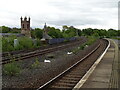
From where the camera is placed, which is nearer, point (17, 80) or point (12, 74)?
point (17, 80)

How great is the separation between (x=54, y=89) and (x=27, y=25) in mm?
79640

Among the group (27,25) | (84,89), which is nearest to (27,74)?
(84,89)

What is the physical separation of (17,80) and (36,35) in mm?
61387

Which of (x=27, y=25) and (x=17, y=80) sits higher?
(x=27, y=25)

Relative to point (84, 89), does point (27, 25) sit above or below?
above

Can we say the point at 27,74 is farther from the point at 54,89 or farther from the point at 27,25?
the point at 27,25

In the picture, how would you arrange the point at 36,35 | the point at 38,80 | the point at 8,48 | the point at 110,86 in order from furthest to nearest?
the point at 36,35
the point at 8,48
the point at 38,80
the point at 110,86

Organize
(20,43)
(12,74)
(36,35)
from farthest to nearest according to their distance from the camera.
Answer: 1. (36,35)
2. (20,43)
3. (12,74)

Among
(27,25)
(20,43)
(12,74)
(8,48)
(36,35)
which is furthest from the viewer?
(27,25)

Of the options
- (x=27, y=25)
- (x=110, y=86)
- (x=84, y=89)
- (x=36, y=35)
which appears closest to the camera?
(x=84, y=89)

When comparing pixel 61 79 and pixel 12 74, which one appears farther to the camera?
pixel 12 74

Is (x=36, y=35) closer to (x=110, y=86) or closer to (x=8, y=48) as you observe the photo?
(x=8, y=48)

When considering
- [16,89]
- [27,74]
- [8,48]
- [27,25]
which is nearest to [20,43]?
[8,48]

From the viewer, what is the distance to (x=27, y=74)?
36.5 feet
